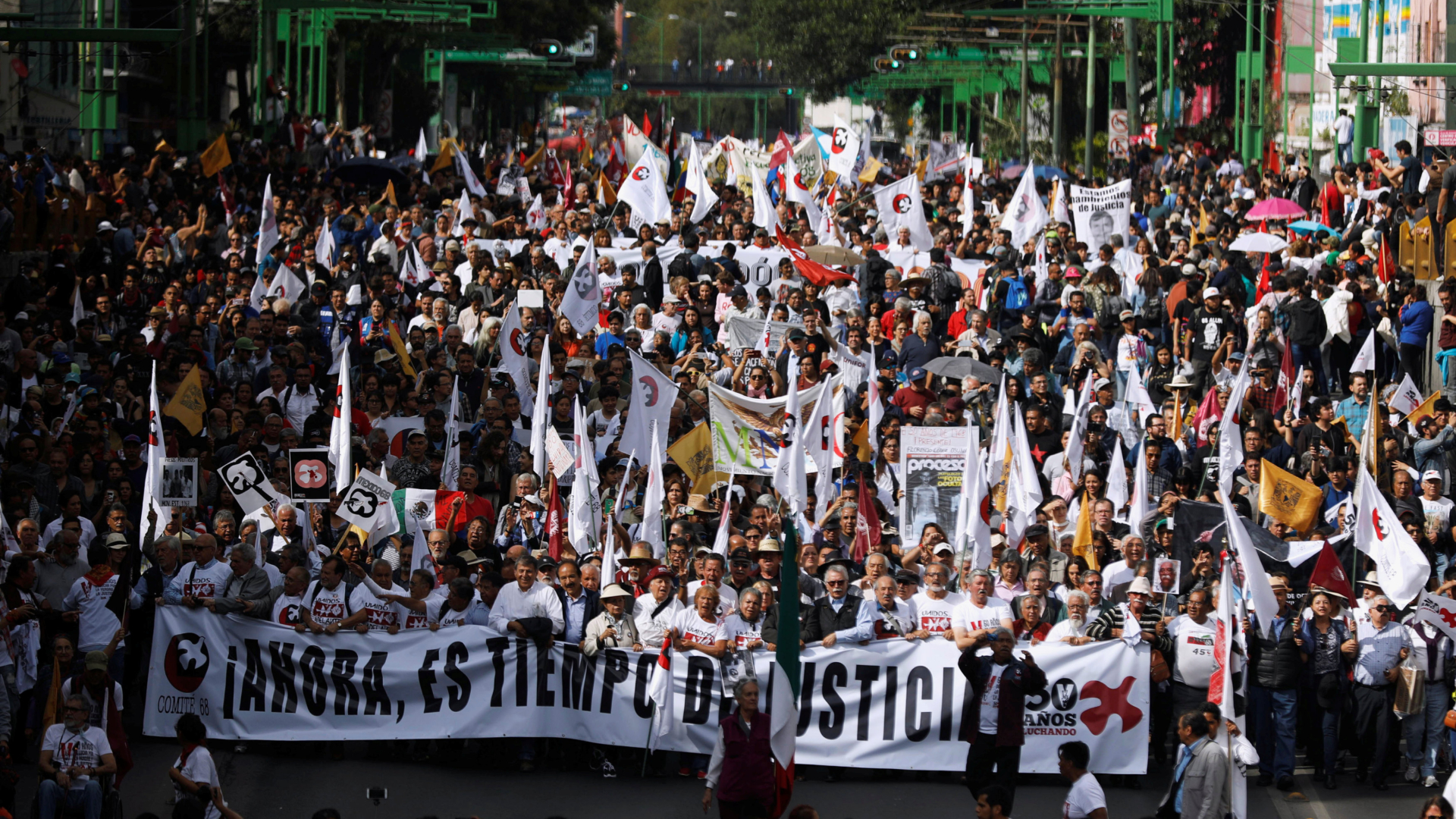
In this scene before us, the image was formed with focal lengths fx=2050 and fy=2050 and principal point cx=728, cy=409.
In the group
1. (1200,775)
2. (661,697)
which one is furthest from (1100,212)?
(1200,775)

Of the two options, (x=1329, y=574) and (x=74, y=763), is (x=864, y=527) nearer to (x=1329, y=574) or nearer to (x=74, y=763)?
(x=1329, y=574)

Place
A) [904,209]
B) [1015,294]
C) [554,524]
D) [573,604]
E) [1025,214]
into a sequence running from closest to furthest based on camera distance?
[573,604], [554,524], [1015,294], [904,209], [1025,214]

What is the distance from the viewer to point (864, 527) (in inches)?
564

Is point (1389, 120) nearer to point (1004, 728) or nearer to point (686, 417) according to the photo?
point (686, 417)

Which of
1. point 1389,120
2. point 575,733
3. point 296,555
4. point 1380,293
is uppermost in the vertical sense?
point 1389,120

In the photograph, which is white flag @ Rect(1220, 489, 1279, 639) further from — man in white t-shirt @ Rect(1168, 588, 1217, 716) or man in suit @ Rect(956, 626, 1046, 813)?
man in suit @ Rect(956, 626, 1046, 813)

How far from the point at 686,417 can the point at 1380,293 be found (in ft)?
26.9

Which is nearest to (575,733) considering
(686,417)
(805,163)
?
(686,417)

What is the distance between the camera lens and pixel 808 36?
7988 cm

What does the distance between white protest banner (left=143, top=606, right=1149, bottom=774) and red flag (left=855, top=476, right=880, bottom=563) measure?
1.68 m

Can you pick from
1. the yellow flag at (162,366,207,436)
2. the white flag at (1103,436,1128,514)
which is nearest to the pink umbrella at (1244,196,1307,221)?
the white flag at (1103,436,1128,514)

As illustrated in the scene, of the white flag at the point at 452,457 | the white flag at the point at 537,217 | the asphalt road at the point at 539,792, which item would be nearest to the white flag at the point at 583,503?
the white flag at the point at 452,457

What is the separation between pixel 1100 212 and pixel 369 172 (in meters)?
11.4

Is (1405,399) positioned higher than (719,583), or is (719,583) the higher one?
(1405,399)
